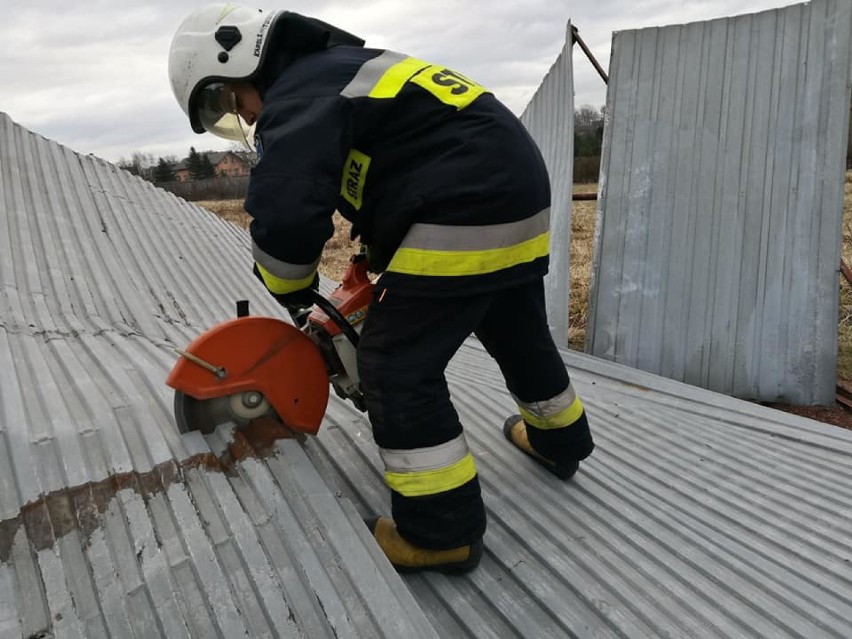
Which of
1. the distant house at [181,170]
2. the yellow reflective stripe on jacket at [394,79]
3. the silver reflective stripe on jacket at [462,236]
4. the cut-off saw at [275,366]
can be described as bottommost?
the cut-off saw at [275,366]

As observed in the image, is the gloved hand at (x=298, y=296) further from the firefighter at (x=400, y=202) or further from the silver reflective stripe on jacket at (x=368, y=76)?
the silver reflective stripe on jacket at (x=368, y=76)

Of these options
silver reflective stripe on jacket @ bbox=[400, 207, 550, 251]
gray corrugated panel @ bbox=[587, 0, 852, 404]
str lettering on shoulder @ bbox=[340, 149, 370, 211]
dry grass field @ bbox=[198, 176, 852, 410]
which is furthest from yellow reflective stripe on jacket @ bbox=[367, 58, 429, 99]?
dry grass field @ bbox=[198, 176, 852, 410]

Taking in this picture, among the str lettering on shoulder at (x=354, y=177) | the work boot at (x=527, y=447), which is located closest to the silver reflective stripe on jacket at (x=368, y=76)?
the str lettering on shoulder at (x=354, y=177)

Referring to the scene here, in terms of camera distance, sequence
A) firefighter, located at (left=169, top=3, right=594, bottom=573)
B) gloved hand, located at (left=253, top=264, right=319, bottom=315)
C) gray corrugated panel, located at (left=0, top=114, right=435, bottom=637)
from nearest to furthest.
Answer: gray corrugated panel, located at (left=0, top=114, right=435, bottom=637) → firefighter, located at (left=169, top=3, right=594, bottom=573) → gloved hand, located at (left=253, top=264, right=319, bottom=315)

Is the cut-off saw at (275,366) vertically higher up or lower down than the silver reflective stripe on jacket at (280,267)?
lower down

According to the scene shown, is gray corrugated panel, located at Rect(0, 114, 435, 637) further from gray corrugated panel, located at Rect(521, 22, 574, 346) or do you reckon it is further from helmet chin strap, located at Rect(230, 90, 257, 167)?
gray corrugated panel, located at Rect(521, 22, 574, 346)

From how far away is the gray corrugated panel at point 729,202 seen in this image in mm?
4770

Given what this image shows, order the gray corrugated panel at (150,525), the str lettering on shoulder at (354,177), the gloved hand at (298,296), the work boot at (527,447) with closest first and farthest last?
the gray corrugated panel at (150,525)
the str lettering on shoulder at (354,177)
the gloved hand at (298,296)
the work boot at (527,447)

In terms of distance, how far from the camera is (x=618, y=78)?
16.8 feet

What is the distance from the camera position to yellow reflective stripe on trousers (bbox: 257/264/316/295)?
1864 millimetres

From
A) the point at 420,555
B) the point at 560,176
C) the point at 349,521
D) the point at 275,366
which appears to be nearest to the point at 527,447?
the point at 420,555

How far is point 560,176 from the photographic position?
5305 millimetres

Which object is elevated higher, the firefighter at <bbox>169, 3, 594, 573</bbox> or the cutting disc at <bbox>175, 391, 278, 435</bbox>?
the firefighter at <bbox>169, 3, 594, 573</bbox>

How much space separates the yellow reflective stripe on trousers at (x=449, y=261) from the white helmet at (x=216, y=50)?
0.70 metres
